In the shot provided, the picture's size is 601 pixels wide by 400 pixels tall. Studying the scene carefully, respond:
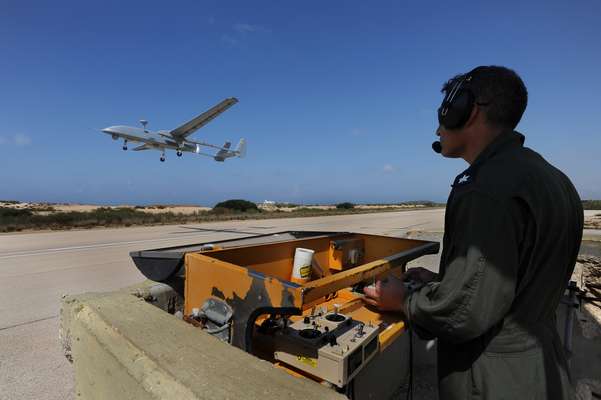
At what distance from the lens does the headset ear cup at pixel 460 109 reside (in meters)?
1.46

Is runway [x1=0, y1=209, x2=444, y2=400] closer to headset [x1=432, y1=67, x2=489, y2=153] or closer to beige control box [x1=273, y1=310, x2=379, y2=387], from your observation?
beige control box [x1=273, y1=310, x2=379, y2=387]

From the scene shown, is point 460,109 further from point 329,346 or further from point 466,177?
point 329,346

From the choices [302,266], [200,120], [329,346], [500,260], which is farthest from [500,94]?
[200,120]

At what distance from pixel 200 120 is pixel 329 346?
33.3 meters

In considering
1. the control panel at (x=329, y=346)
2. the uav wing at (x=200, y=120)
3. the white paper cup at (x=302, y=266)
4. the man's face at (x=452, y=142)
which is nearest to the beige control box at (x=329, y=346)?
the control panel at (x=329, y=346)

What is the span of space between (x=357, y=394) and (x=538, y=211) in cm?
173

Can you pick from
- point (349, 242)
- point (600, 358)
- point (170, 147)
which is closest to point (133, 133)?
point (170, 147)

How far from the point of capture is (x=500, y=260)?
1.21 meters

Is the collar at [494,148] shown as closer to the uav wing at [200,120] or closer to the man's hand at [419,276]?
the man's hand at [419,276]

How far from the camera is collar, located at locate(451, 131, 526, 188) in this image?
1376 millimetres

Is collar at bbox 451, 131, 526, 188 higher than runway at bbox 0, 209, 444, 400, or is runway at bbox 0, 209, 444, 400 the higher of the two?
collar at bbox 451, 131, 526, 188

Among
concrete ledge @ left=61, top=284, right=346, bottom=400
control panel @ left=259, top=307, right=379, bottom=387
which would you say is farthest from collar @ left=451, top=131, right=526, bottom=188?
concrete ledge @ left=61, top=284, right=346, bottom=400

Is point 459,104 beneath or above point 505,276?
above


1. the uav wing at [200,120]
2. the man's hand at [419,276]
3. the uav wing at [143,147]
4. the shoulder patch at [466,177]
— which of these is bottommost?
the man's hand at [419,276]
